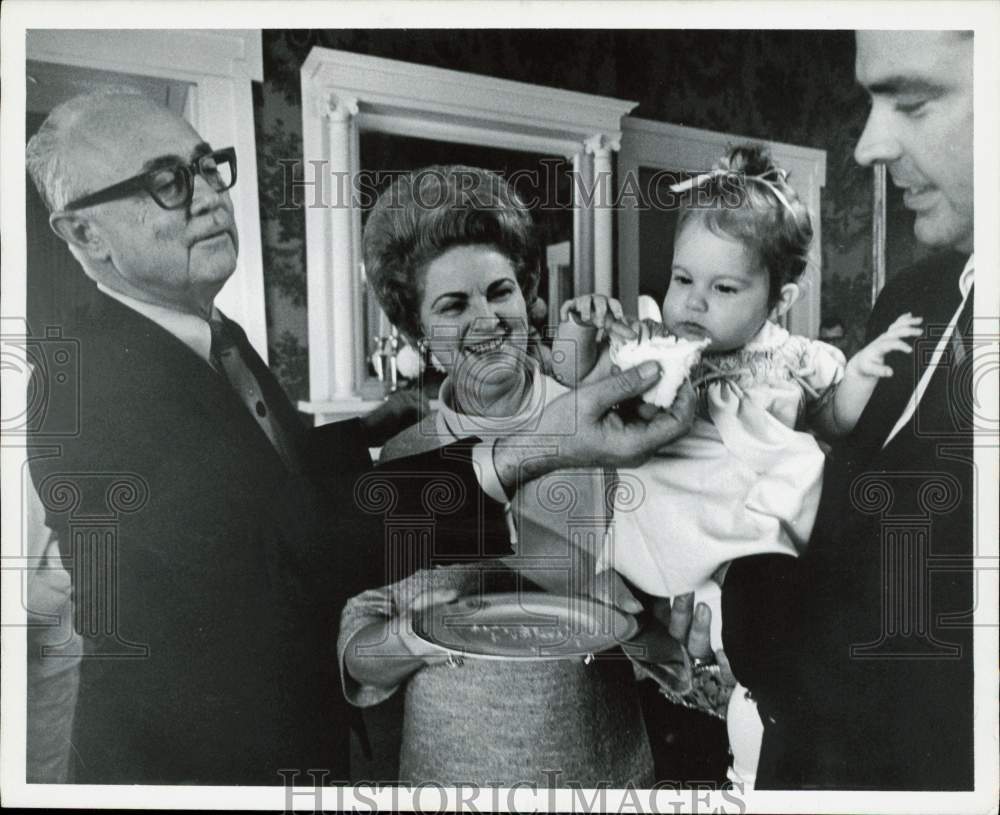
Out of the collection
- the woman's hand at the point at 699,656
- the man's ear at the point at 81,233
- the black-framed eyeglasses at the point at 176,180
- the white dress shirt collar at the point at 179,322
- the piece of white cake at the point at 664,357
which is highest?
the black-framed eyeglasses at the point at 176,180

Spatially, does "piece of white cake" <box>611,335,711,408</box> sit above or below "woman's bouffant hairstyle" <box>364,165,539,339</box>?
below

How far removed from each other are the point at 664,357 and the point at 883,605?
0.83 m

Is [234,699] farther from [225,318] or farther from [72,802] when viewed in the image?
[225,318]

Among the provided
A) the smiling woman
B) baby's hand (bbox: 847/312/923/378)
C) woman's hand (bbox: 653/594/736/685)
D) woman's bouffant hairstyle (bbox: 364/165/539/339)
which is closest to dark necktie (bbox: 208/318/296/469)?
the smiling woman

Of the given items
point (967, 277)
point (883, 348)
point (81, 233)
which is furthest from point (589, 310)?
point (81, 233)

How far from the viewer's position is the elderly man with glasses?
78.5 inches

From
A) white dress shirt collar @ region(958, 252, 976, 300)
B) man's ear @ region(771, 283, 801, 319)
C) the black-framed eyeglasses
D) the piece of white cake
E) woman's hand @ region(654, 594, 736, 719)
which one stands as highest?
the black-framed eyeglasses

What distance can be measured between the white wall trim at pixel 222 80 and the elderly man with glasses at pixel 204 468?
4 centimetres

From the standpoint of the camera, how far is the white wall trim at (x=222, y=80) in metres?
1.99

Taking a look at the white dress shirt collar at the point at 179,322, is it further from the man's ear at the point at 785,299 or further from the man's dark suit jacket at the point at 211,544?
the man's ear at the point at 785,299

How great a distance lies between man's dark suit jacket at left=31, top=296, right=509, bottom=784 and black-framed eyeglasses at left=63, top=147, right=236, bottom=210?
265 millimetres

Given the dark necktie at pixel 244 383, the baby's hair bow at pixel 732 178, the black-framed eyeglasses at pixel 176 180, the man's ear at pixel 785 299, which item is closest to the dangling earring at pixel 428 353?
the dark necktie at pixel 244 383

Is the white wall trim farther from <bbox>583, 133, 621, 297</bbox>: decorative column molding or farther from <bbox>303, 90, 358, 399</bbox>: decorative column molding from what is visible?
<bbox>583, 133, 621, 297</bbox>: decorative column molding

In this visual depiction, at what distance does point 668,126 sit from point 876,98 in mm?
518
